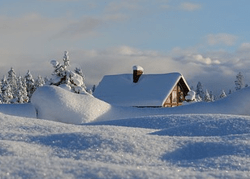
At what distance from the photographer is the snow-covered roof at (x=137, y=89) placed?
96.6 ft

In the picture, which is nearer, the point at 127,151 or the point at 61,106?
the point at 127,151

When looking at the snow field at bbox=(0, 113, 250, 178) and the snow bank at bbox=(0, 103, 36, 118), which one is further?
the snow bank at bbox=(0, 103, 36, 118)

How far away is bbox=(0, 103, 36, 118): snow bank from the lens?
13.2 m

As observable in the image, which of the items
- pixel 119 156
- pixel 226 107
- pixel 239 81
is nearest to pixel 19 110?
pixel 226 107

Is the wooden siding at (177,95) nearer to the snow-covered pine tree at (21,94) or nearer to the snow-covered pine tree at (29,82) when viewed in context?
the snow-covered pine tree at (21,94)

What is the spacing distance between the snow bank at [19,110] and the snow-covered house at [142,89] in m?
16.5

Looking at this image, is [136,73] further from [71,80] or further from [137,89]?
[71,80]

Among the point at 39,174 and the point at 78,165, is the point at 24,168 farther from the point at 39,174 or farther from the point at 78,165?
the point at 78,165

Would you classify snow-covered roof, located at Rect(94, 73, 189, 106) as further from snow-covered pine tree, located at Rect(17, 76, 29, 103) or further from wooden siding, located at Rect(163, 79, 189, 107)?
snow-covered pine tree, located at Rect(17, 76, 29, 103)

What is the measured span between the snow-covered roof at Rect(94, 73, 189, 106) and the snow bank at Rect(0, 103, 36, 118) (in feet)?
54.1

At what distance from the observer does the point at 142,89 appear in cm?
3077

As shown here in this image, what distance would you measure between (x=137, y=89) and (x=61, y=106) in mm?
18010

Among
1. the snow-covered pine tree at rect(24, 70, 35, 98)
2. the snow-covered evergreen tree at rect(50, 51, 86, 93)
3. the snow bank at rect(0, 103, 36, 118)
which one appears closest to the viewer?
the snow bank at rect(0, 103, 36, 118)

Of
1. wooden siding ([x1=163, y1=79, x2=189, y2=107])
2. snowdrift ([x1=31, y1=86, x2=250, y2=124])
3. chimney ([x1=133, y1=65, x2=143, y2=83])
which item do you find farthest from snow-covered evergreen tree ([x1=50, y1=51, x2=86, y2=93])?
snowdrift ([x1=31, y1=86, x2=250, y2=124])
